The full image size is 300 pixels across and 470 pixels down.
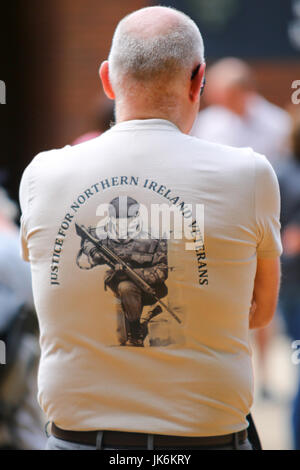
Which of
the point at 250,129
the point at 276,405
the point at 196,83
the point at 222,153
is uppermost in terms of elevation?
the point at 196,83

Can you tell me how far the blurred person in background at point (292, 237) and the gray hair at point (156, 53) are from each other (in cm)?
262

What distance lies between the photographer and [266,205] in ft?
6.70

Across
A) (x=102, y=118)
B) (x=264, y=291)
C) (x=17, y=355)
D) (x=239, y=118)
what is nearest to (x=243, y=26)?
(x=239, y=118)

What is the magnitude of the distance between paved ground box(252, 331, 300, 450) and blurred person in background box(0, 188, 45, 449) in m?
1.95

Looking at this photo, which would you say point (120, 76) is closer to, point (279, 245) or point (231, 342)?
point (279, 245)

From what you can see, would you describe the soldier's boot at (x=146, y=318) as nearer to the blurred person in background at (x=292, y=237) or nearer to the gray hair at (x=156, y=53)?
the gray hair at (x=156, y=53)

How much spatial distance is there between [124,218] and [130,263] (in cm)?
12

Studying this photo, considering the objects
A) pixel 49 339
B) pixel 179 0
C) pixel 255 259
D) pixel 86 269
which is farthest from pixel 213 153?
pixel 179 0

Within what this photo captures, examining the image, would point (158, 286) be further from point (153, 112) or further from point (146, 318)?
point (153, 112)

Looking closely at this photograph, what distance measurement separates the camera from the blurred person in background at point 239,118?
648 centimetres

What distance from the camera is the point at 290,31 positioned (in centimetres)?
799

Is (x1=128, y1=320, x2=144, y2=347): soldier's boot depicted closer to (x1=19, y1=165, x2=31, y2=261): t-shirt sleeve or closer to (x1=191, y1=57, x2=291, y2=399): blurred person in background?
(x1=19, y1=165, x2=31, y2=261): t-shirt sleeve

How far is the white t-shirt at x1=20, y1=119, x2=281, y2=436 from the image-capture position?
79.0 inches

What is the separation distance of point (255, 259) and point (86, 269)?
46 cm
